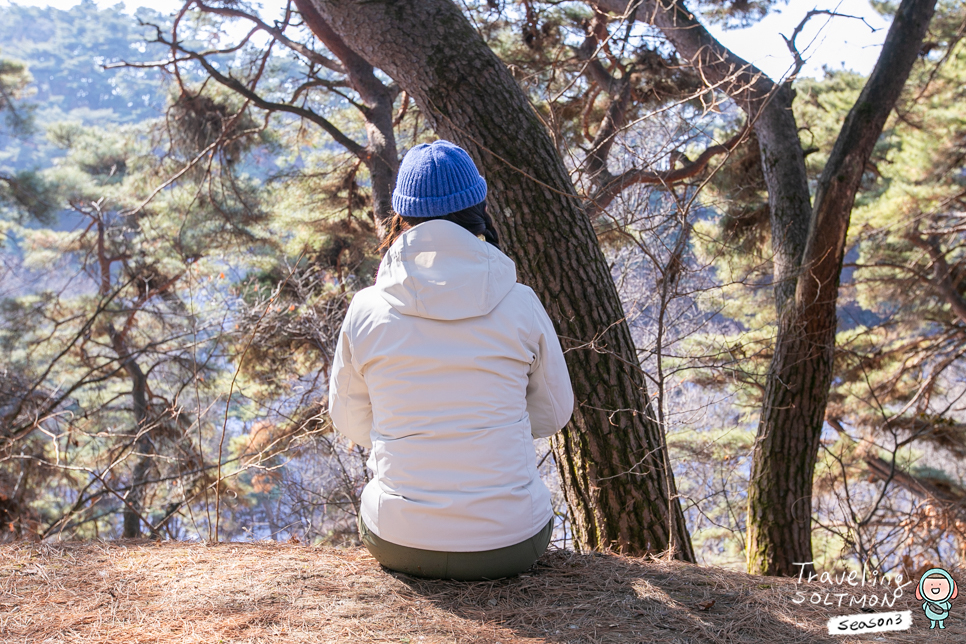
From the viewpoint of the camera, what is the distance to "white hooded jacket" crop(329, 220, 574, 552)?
68.0 inches

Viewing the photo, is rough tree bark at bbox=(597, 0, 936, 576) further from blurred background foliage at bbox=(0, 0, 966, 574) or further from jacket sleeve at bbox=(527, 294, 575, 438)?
jacket sleeve at bbox=(527, 294, 575, 438)

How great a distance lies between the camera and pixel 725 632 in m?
1.75

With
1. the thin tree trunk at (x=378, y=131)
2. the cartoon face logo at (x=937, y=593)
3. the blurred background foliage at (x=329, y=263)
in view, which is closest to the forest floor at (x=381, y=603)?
the cartoon face logo at (x=937, y=593)

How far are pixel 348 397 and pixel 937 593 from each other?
1.90m

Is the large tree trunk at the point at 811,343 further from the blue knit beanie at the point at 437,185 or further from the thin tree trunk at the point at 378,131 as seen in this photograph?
the thin tree trunk at the point at 378,131

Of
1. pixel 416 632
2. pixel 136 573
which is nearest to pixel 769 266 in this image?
pixel 416 632

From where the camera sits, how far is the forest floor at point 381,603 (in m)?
1.69

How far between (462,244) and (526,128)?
131cm

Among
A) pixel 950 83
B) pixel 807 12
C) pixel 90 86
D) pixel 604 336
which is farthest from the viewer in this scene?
pixel 90 86

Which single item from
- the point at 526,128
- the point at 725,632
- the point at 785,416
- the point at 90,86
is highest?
the point at 90,86

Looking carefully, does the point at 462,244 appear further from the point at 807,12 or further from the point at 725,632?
the point at 807,12

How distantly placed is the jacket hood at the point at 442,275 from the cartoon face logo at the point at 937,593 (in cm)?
157

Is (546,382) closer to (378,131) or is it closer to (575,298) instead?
(575,298)

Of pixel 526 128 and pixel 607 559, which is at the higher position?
pixel 526 128
